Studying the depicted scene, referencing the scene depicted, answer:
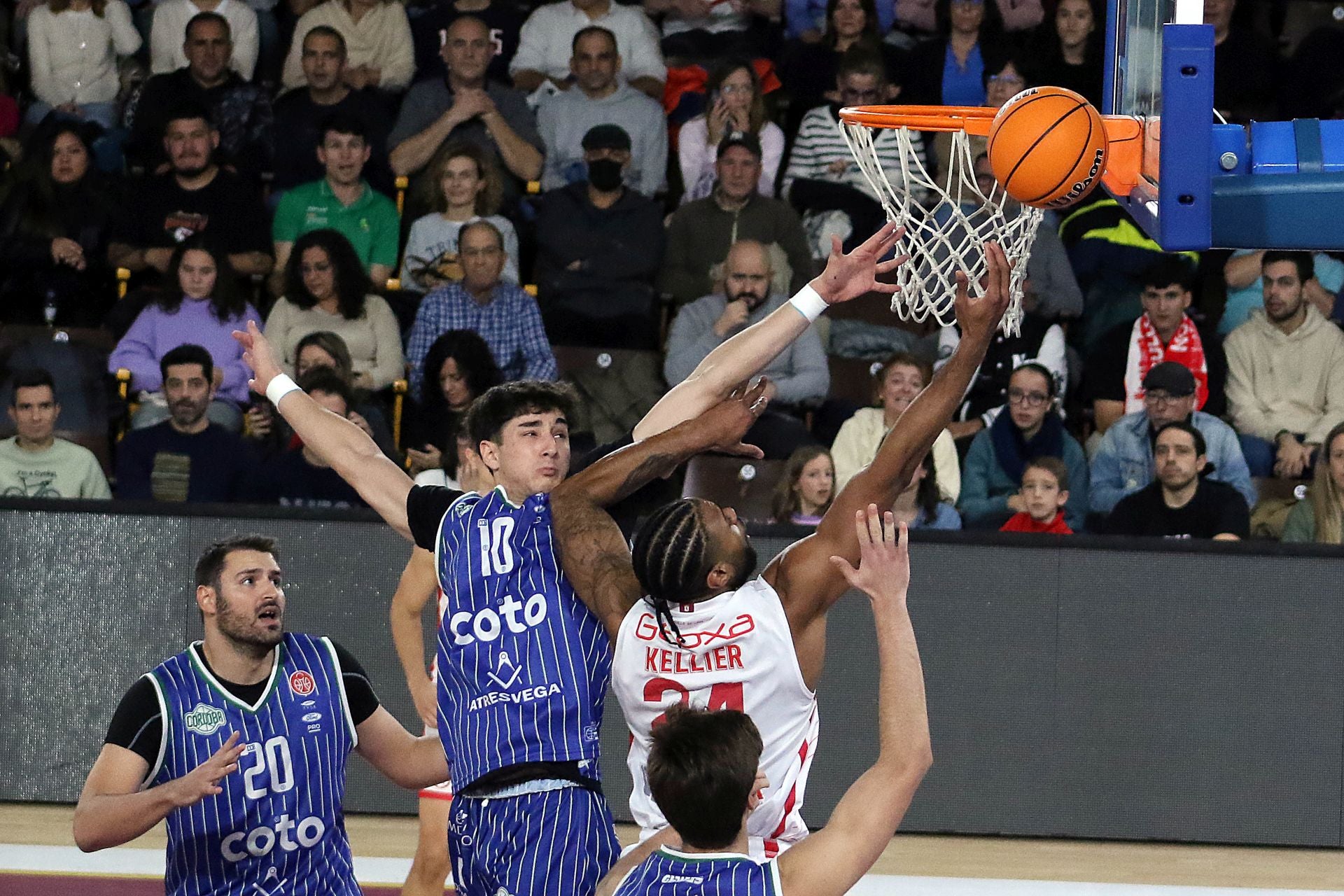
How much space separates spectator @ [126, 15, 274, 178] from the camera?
9.74 m

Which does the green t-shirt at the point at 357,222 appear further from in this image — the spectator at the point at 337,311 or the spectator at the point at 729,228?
the spectator at the point at 729,228

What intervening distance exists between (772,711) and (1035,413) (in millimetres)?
4400

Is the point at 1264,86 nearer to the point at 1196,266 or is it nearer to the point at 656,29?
the point at 1196,266

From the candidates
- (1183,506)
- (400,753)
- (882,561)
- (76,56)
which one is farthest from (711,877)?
(76,56)

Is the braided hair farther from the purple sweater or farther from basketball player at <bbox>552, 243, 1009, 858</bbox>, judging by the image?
the purple sweater

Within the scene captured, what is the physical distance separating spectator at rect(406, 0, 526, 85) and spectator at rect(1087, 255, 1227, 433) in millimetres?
3807

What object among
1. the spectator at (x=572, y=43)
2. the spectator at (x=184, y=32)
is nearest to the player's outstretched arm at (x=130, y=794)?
the spectator at (x=572, y=43)

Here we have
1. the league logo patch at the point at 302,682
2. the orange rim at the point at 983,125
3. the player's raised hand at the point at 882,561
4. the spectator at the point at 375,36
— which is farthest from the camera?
the spectator at the point at 375,36

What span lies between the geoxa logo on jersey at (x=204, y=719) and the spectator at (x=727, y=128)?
5223 mm

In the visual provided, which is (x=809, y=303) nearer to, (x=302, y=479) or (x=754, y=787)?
(x=754, y=787)

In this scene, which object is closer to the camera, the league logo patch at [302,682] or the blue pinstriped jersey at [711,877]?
the blue pinstriped jersey at [711,877]

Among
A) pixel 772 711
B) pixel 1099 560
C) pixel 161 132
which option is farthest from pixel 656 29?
pixel 772 711

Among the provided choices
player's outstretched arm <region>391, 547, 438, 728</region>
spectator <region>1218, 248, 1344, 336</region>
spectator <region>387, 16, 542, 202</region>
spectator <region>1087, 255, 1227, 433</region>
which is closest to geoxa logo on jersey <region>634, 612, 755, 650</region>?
player's outstretched arm <region>391, 547, 438, 728</region>

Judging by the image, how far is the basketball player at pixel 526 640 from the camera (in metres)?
4.11
